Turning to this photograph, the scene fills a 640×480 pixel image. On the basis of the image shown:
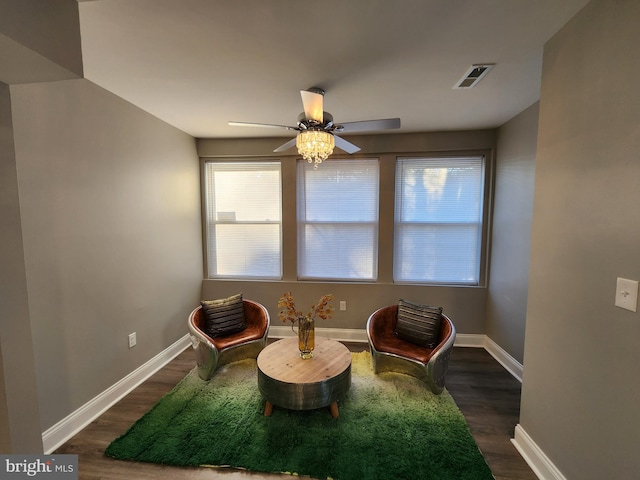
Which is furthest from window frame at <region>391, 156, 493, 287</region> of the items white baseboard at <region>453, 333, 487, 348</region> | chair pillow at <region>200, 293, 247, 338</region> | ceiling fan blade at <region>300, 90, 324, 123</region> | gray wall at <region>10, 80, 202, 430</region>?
gray wall at <region>10, 80, 202, 430</region>

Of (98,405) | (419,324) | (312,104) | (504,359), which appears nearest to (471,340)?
(504,359)

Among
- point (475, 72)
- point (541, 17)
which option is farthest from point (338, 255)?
point (541, 17)

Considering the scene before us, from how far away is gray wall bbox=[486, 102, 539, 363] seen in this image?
2582mm

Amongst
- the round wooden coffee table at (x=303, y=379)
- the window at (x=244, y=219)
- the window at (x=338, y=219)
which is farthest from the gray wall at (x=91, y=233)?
the window at (x=338, y=219)

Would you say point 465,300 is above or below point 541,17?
below

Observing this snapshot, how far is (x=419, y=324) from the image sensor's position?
2.69 meters

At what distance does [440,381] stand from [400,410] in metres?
0.48

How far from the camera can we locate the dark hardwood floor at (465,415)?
167 centimetres

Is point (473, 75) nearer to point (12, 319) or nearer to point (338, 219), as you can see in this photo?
point (338, 219)

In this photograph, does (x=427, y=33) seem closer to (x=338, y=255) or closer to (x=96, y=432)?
(x=338, y=255)

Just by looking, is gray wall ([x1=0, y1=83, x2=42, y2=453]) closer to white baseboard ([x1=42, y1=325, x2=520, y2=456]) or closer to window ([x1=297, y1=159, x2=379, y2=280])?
white baseboard ([x1=42, y1=325, x2=520, y2=456])

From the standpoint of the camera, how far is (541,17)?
141 cm

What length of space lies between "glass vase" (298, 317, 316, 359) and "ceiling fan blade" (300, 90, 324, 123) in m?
1.64

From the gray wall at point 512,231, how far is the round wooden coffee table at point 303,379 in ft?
6.19
